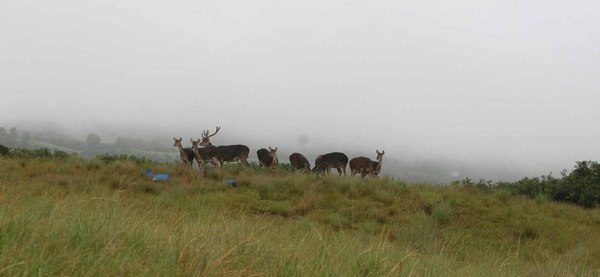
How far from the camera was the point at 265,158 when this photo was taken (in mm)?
20547

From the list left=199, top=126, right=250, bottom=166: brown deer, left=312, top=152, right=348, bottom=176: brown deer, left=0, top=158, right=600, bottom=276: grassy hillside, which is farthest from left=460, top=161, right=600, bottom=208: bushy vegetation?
left=199, top=126, right=250, bottom=166: brown deer

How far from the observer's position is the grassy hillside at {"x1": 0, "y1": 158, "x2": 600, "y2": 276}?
284 centimetres

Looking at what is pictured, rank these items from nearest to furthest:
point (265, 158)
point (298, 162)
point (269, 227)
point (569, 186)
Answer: point (269, 227), point (569, 186), point (265, 158), point (298, 162)

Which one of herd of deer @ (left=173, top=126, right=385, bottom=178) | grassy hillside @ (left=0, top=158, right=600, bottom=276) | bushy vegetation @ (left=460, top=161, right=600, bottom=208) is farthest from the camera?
herd of deer @ (left=173, top=126, right=385, bottom=178)

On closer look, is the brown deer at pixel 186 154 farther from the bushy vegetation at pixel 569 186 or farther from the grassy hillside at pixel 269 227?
the bushy vegetation at pixel 569 186

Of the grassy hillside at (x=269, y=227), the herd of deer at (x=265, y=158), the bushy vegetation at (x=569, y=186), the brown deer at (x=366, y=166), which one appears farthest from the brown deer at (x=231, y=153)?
the bushy vegetation at (x=569, y=186)

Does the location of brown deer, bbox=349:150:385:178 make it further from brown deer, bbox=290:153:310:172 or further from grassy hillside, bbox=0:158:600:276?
grassy hillside, bbox=0:158:600:276

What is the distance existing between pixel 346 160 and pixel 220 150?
690 centimetres

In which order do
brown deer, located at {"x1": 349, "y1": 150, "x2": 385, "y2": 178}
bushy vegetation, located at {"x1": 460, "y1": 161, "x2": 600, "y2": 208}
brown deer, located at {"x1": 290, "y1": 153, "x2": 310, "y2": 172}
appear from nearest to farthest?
1. bushy vegetation, located at {"x1": 460, "y1": 161, "x2": 600, "y2": 208}
2. brown deer, located at {"x1": 349, "y1": 150, "x2": 385, "y2": 178}
3. brown deer, located at {"x1": 290, "y1": 153, "x2": 310, "y2": 172}

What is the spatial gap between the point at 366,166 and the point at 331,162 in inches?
79.5

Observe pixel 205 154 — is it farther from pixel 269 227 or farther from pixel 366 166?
pixel 269 227

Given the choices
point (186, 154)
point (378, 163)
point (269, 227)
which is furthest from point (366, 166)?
point (269, 227)

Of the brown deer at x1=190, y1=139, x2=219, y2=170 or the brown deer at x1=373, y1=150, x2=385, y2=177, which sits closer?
the brown deer at x1=190, y1=139, x2=219, y2=170

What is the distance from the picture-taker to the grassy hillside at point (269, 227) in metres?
2.84
